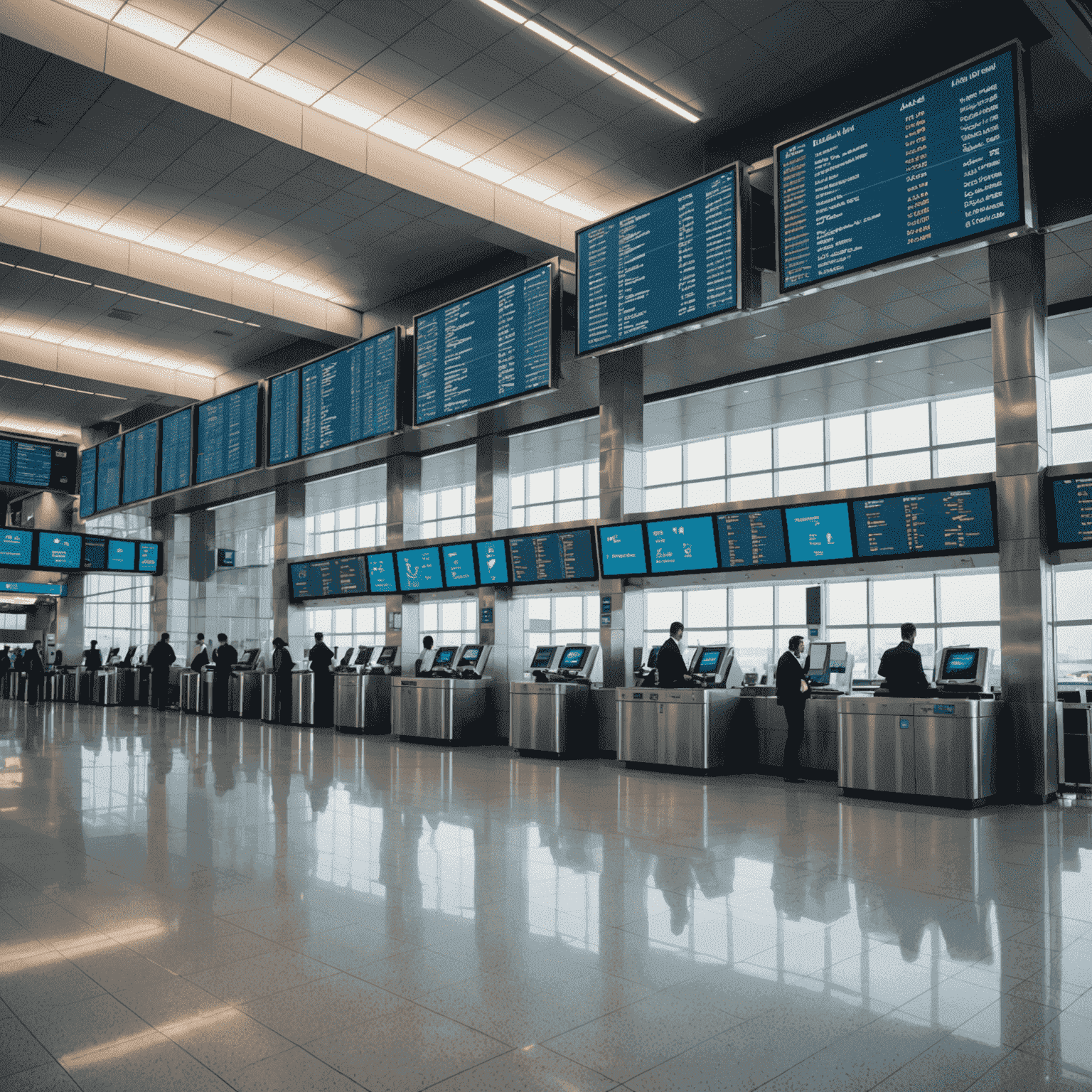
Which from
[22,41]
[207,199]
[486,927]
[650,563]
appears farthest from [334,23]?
[486,927]

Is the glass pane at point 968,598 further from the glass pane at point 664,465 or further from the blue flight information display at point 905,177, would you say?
the blue flight information display at point 905,177

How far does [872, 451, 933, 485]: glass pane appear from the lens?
49.3 ft

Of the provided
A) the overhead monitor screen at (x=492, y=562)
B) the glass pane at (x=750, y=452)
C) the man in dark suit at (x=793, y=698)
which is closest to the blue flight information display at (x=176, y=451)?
the overhead monitor screen at (x=492, y=562)

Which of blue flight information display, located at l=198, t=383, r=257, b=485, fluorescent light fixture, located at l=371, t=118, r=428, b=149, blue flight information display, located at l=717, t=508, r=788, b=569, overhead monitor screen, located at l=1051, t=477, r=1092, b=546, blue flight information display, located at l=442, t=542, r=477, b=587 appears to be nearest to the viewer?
overhead monitor screen, located at l=1051, t=477, r=1092, b=546

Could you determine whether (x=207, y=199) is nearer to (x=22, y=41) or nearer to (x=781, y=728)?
(x=22, y=41)

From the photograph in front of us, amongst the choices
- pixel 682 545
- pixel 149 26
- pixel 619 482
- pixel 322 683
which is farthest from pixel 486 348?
pixel 322 683

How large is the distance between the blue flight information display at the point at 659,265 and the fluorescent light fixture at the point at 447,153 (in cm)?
146

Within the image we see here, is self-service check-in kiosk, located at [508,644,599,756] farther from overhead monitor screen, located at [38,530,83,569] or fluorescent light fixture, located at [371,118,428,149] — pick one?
overhead monitor screen, located at [38,530,83,569]

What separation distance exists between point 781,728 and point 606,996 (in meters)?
7.10

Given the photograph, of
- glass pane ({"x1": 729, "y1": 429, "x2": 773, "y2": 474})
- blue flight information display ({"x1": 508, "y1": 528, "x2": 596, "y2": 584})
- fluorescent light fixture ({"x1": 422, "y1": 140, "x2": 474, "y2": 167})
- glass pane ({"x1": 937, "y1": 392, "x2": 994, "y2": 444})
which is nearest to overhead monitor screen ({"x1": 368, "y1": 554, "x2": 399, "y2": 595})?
blue flight information display ({"x1": 508, "y1": 528, "x2": 596, "y2": 584})

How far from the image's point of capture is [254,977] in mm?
3217

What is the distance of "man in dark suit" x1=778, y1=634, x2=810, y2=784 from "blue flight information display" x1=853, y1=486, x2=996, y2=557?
1251 millimetres

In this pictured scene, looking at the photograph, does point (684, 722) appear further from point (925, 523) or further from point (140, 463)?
point (140, 463)

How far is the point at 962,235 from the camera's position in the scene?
22.0 ft
